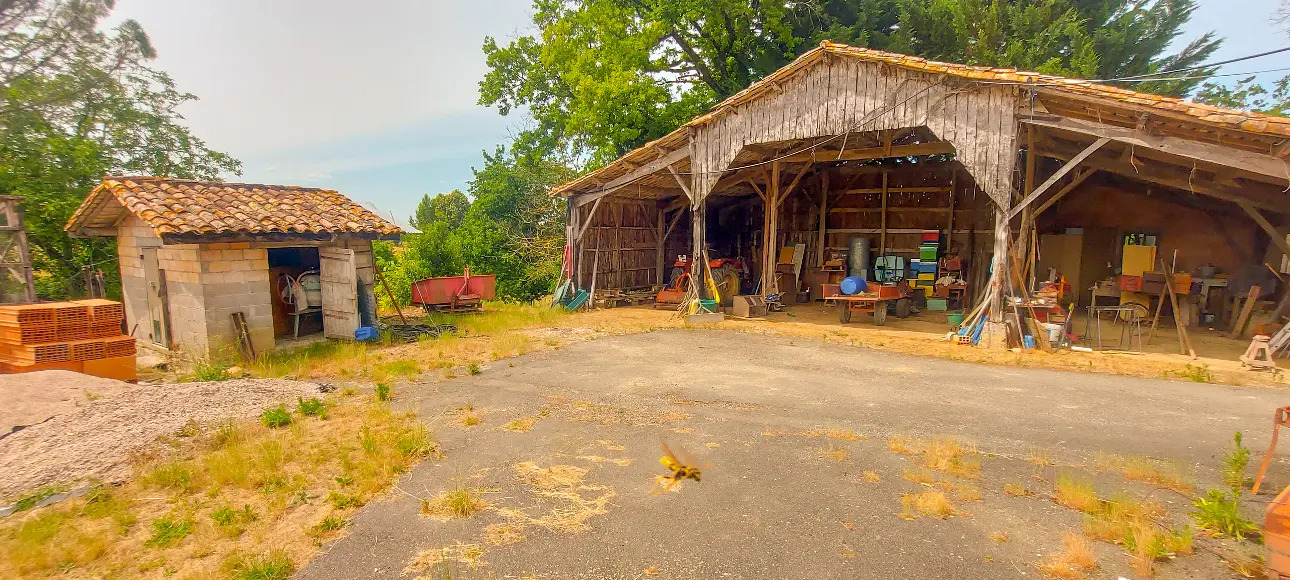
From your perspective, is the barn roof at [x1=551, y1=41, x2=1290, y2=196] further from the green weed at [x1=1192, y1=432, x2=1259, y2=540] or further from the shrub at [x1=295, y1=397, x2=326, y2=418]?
the shrub at [x1=295, y1=397, x2=326, y2=418]

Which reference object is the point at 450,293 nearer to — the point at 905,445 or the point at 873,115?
the point at 873,115

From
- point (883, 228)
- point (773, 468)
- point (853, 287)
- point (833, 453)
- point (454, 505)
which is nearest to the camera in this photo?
point (454, 505)

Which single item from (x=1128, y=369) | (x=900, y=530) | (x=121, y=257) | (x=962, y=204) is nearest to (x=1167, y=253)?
(x=962, y=204)

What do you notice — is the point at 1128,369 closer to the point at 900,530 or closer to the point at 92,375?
the point at 900,530

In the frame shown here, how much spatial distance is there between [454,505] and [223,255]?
763 centimetres

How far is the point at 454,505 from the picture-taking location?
167 inches

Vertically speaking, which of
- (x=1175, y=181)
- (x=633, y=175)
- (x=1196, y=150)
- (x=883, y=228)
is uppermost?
(x=633, y=175)

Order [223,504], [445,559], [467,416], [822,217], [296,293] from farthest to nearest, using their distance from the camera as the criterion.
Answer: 1. [822,217]
2. [296,293]
3. [467,416]
4. [223,504]
5. [445,559]

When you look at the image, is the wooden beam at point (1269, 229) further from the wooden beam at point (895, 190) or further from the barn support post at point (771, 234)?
the barn support post at point (771, 234)

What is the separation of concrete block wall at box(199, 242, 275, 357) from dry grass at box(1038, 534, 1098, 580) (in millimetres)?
10861

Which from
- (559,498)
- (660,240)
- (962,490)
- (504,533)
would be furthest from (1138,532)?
(660,240)

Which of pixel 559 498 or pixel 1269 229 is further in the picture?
pixel 1269 229

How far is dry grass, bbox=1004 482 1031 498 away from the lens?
4332mm

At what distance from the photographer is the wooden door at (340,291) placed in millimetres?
10602
